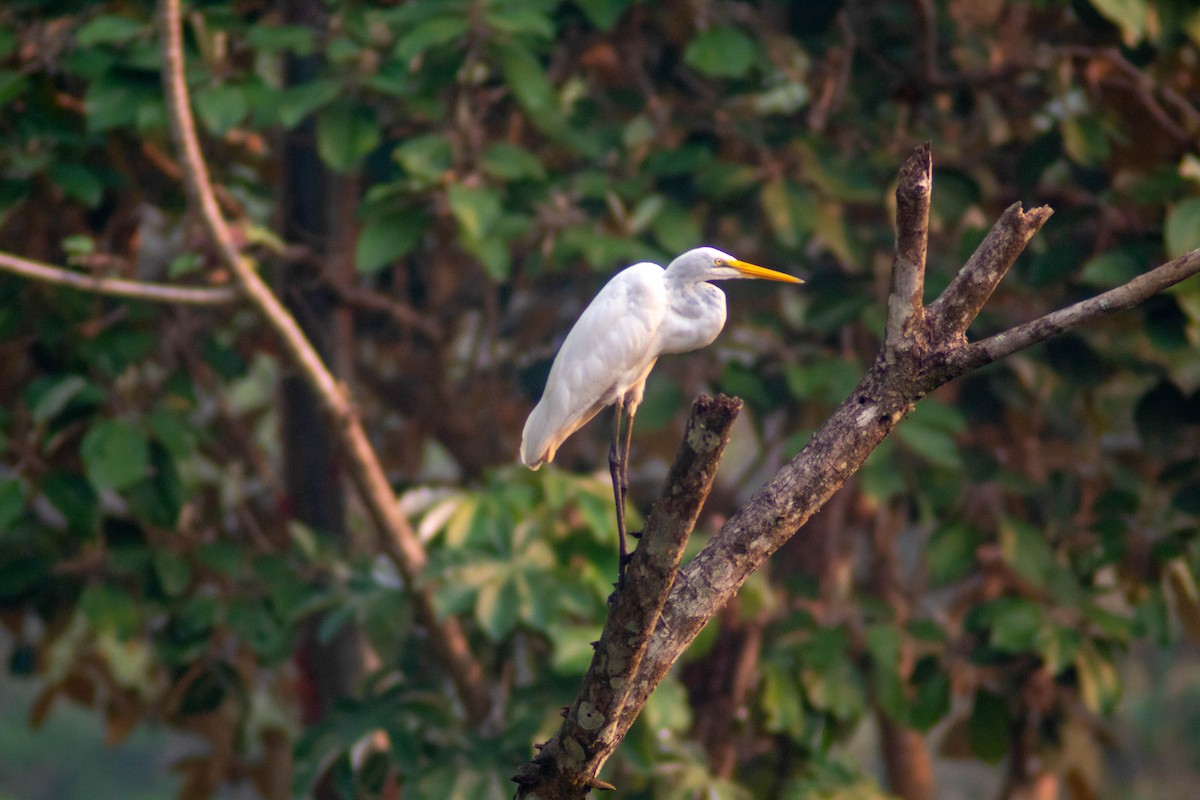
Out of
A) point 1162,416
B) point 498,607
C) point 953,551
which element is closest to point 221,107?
point 498,607

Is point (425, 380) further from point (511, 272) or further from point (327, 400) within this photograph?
point (327, 400)

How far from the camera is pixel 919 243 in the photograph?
1257mm

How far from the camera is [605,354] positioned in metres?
1.60

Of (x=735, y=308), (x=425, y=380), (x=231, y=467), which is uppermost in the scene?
(x=735, y=308)

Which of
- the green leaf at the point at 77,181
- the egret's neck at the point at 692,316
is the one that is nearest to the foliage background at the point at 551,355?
the green leaf at the point at 77,181

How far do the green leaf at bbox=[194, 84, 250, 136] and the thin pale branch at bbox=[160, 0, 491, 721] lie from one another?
0.04 metres

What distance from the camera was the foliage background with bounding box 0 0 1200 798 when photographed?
7.89 feet

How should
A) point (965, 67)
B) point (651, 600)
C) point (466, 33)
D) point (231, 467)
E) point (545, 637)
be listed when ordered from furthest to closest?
point (231, 467), point (965, 67), point (545, 637), point (466, 33), point (651, 600)

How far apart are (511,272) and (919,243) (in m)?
1.99

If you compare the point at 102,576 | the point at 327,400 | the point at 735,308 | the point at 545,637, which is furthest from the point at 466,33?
the point at 102,576

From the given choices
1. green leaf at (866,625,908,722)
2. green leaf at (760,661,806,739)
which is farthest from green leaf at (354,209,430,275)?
green leaf at (866,625,908,722)

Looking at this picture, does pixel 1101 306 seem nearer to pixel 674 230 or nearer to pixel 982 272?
pixel 982 272

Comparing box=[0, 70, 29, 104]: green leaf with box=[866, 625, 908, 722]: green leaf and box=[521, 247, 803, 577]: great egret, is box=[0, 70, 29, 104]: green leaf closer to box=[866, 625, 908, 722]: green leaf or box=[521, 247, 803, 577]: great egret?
box=[521, 247, 803, 577]: great egret

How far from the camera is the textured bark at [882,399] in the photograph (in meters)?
1.23
